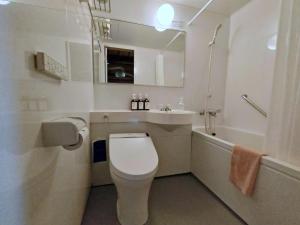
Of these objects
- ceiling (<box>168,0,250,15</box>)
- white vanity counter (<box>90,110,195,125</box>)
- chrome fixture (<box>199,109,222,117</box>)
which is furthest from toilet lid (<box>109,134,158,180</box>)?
ceiling (<box>168,0,250,15</box>)

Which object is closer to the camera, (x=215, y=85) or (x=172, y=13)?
(x=172, y=13)

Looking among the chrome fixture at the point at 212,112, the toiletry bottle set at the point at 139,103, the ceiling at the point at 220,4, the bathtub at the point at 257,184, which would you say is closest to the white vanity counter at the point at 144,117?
the toiletry bottle set at the point at 139,103

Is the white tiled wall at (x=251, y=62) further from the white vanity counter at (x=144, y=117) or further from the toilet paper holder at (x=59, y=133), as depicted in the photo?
the toilet paper holder at (x=59, y=133)

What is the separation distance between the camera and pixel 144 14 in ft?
5.64

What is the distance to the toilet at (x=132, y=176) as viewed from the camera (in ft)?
3.17

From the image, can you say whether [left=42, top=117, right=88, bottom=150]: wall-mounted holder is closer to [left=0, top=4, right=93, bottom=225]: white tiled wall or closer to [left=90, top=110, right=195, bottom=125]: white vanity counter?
[left=0, top=4, right=93, bottom=225]: white tiled wall

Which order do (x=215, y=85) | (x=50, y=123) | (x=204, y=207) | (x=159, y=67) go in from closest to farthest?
(x=50, y=123)
(x=204, y=207)
(x=159, y=67)
(x=215, y=85)

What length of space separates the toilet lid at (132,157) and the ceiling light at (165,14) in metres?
1.32

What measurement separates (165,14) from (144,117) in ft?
3.82

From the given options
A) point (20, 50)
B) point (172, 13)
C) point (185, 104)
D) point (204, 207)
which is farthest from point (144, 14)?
point (204, 207)

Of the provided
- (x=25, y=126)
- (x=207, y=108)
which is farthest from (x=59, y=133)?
(x=207, y=108)

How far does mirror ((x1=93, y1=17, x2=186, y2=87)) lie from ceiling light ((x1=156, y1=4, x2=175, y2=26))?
0.13 m

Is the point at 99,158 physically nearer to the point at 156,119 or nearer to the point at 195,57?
the point at 156,119

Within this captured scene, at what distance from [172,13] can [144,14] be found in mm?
317
